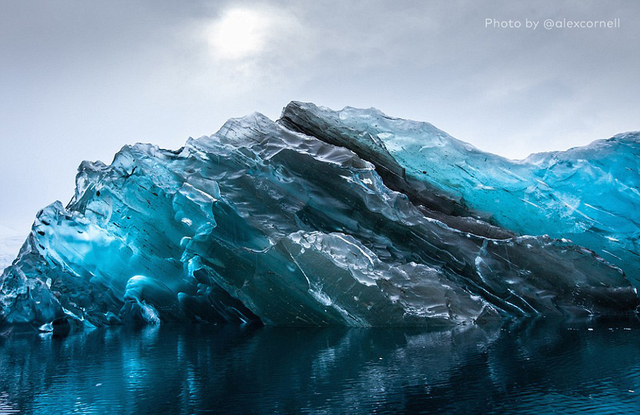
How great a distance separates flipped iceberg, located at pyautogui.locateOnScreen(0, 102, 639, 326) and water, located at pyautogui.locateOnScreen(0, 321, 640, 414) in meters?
3.69

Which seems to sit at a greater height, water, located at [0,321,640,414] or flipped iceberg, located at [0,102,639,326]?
flipped iceberg, located at [0,102,639,326]

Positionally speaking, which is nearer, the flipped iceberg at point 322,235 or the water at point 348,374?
the water at point 348,374

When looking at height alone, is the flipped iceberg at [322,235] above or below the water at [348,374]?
above

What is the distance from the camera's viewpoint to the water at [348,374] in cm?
870

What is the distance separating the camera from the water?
870cm

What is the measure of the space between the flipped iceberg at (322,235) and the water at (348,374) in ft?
12.1

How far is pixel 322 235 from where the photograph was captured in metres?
22.0

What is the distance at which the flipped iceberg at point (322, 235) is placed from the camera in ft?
70.9

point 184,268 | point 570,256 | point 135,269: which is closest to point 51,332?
point 135,269

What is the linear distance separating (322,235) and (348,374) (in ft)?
36.0

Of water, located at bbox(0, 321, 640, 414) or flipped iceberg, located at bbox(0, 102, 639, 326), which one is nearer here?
water, located at bbox(0, 321, 640, 414)

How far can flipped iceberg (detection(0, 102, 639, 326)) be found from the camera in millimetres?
21609

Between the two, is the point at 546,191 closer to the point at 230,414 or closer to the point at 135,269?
the point at 135,269

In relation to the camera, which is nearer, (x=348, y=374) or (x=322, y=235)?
(x=348, y=374)
